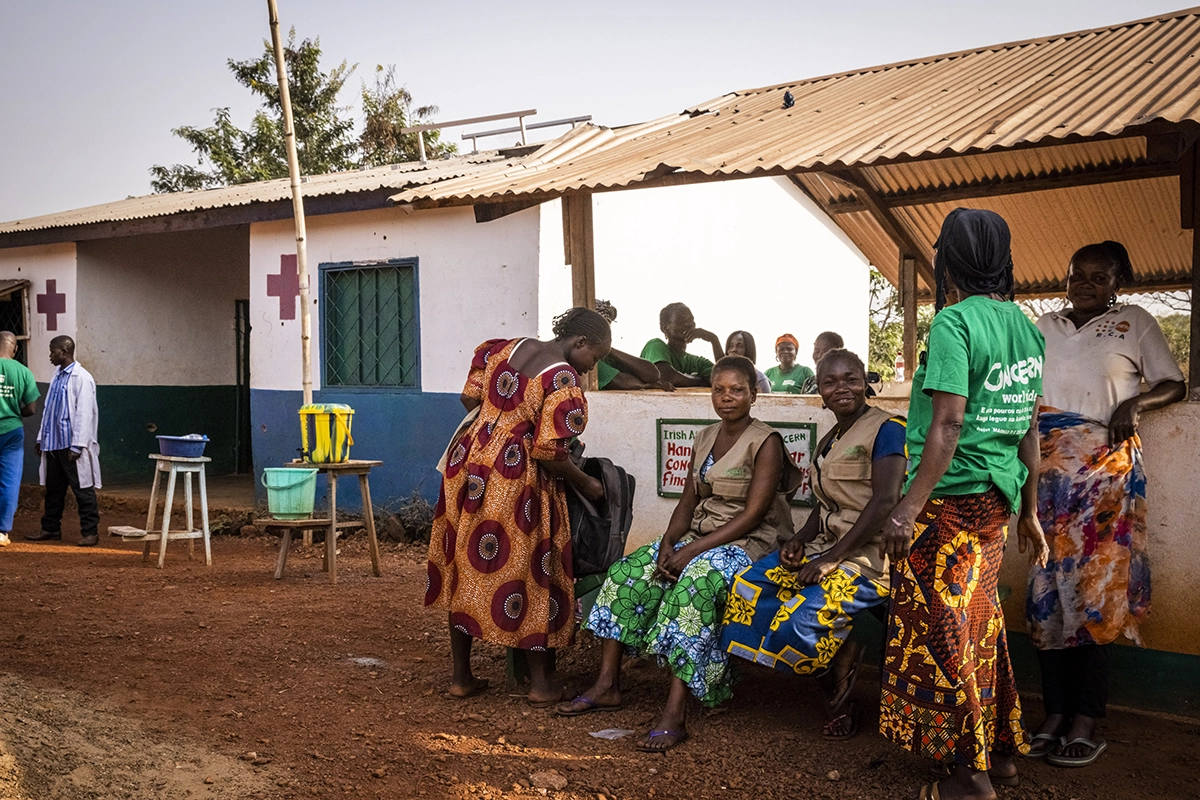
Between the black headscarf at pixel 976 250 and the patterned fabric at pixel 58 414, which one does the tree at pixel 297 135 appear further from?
the black headscarf at pixel 976 250

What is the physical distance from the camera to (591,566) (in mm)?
4527

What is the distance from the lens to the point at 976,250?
10.5 ft

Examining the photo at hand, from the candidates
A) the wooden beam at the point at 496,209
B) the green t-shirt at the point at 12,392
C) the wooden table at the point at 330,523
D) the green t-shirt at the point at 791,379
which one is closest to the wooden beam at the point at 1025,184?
the green t-shirt at the point at 791,379

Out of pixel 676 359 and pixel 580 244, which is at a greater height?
pixel 580 244

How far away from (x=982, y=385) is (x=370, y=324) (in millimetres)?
7075

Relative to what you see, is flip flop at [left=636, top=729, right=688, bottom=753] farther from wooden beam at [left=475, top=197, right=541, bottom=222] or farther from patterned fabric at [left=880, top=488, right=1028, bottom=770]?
wooden beam at [left=475, top=197, right=541, bottom=222]

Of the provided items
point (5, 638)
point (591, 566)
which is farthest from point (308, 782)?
point (5, 638)

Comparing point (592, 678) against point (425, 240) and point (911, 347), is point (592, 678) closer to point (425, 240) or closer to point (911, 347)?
point (911, 347)

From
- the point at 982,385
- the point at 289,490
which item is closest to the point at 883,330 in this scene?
the point at 289,490

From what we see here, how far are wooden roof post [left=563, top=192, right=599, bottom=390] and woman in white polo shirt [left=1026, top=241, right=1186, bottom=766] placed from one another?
251 centimetres

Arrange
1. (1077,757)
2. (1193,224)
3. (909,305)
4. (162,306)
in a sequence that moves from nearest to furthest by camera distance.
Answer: (1077,757) → (1193,224) → (909,305) → (162,306)

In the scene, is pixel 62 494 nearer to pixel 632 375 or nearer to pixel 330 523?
pixel 330 523

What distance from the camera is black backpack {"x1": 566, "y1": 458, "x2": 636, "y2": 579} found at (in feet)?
14.8

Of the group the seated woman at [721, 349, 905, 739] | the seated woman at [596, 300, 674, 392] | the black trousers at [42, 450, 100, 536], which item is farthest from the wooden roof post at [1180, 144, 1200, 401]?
the black trousers at [42, 450, 100, 536]
